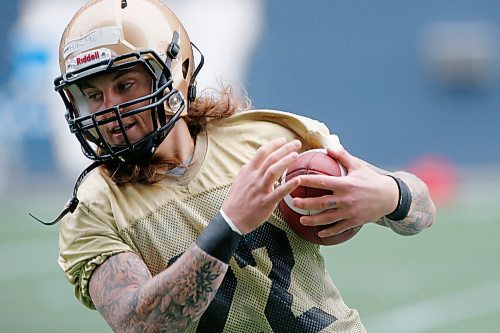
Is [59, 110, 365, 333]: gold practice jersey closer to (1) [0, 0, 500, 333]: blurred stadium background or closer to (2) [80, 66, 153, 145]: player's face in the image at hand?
(2) [80, 66, 153, 145]: player's face

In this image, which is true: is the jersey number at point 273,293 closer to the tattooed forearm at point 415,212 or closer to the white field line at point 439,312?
the tattooed forearm at point 415,212

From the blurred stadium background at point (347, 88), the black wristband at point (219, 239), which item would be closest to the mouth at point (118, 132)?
the black wristband at point (219, 239)

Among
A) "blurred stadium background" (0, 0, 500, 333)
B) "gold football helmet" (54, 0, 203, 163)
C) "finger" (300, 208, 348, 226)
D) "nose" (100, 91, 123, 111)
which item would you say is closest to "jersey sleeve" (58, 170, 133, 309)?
"gold football helmet" (54, 0, 203, 163)

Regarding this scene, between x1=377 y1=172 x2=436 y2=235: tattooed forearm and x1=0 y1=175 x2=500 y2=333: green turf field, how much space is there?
3427mm

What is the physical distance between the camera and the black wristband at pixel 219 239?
235 cm

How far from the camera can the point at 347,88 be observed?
1226 centimetres

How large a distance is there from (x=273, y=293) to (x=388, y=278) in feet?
16.3

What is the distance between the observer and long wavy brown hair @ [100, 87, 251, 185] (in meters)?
2.73

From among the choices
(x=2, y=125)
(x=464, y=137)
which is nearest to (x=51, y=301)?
(x=2, y=125)

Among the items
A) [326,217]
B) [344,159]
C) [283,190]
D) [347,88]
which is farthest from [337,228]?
[347,88]

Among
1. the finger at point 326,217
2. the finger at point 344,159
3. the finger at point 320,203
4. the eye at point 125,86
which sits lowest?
the finger at point 326,217

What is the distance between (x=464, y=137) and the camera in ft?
40.5

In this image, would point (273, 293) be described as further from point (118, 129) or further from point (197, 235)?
point (118, 129)

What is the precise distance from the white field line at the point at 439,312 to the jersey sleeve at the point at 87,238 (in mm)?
3748
